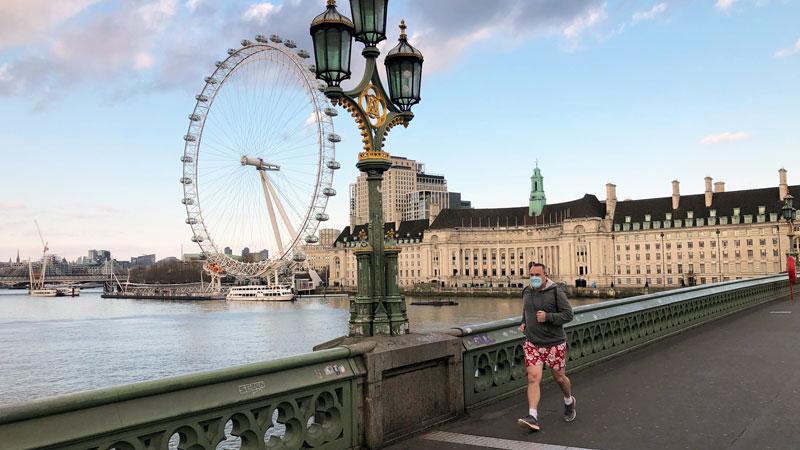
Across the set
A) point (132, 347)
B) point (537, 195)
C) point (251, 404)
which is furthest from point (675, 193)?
point (251, 404)

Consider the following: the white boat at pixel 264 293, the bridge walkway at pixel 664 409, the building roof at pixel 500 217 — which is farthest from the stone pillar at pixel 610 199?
the bridge walkway at pixel 664 409

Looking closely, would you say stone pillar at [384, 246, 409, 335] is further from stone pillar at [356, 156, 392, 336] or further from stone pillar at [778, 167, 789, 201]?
stone pillar at [778, 167, 789, 201]

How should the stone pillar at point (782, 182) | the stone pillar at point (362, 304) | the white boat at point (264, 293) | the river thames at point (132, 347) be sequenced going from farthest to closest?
1. the white boat at point (264, 293)
2. the stone pillar at point (782, 182)
3. the river thames at point (132, 347)
4. the stone pillar at point (362, 304)

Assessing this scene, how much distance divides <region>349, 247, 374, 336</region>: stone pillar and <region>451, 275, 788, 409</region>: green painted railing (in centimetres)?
123

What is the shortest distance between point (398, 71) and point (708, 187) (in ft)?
491

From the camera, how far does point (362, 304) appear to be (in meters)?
9.27

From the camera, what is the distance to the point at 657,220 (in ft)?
496

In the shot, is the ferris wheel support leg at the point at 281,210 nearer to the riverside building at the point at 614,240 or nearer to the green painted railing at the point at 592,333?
A: the riverside building at the point at 614,240

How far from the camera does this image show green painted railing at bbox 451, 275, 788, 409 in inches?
389

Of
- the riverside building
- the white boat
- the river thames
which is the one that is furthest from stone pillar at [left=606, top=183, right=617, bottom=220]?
the river thames

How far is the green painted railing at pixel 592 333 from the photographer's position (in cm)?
988

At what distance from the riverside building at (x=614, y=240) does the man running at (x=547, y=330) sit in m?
129

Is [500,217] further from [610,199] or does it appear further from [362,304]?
[362,304]

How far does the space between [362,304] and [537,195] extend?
183 meters
